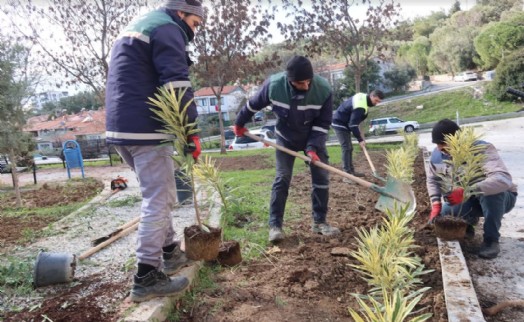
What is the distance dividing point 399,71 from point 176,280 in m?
45.4


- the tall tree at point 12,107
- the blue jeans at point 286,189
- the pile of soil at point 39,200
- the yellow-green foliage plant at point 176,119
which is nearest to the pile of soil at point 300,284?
the blue jeans at point 286,189

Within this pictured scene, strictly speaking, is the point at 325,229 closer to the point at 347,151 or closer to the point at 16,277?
the point at 16,277

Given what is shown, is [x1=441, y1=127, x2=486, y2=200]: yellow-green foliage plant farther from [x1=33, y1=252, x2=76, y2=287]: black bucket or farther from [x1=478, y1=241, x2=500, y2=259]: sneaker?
[x1=33, y1=252, x2=76, y2=287]: black bucket

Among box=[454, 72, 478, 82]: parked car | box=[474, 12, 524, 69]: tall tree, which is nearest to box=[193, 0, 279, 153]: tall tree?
box=[474, 12, 524, 69]: tall tree

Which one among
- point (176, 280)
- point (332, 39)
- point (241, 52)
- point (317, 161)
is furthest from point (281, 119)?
point (241, 52)

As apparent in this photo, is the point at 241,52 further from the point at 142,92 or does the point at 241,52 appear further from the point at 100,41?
the point at 142,92

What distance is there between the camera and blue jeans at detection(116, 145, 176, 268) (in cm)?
270

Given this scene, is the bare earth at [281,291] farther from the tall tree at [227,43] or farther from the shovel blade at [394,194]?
the tall tree at [227,43]

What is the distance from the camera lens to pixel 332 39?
46.1 ft

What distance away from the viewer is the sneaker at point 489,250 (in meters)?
3.62

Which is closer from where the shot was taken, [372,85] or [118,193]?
[118,193]

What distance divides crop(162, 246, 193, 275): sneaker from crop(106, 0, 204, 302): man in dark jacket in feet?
1.06

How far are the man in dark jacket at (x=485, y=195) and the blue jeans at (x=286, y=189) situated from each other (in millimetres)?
1099

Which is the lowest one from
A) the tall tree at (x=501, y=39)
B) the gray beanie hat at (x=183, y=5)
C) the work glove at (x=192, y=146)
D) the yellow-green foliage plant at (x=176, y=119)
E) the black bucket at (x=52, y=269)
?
the black bucket at (x=52, y=269)
